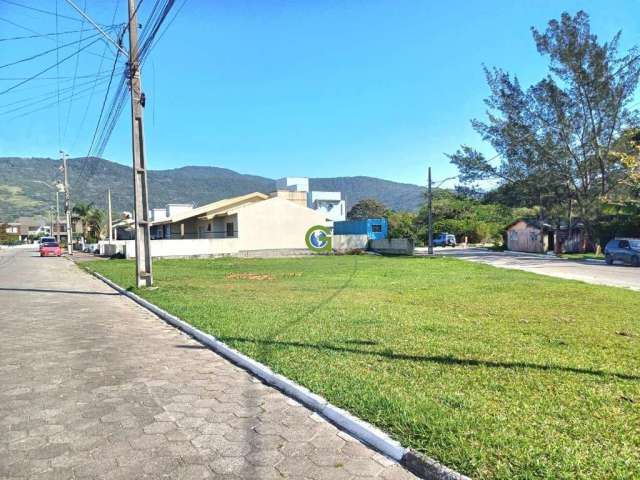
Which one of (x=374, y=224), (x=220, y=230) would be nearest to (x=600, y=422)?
(x=220, y=230)

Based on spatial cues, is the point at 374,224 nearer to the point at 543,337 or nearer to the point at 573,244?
the point at 573,244

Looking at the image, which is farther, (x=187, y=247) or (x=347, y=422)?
(x=187, y=247)

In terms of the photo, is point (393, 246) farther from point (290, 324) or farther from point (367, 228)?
point (290, 324)

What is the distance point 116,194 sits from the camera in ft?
420

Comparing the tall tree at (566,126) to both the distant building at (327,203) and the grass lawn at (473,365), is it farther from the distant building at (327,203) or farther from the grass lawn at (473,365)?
the distant building at (327,203)

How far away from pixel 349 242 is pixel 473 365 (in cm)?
3666

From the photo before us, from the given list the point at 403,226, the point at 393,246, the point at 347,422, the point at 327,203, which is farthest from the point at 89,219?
the point at 347,422

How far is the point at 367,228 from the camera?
45.2 meters

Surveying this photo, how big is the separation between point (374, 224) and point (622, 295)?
34.1 meters

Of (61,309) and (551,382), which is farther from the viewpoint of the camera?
(61,309)

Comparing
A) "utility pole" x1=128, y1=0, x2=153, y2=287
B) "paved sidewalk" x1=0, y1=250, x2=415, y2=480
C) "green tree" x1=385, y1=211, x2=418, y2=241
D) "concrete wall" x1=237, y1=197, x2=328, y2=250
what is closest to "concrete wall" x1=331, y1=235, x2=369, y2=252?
"concrete wall" x1=237, y1=197, x2=328, y2=250

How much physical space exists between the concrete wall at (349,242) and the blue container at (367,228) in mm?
1087

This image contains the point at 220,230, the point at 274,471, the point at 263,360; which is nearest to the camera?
the point at 274,471

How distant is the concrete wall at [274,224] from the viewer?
37.0 metres
